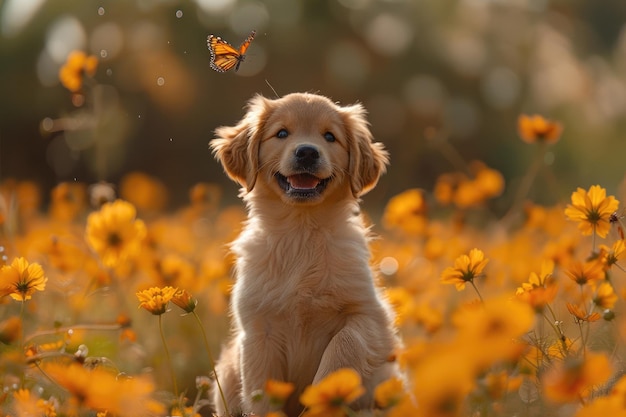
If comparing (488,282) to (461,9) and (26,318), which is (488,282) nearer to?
(26,318)

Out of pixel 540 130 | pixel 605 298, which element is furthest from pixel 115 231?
pixel 540 130

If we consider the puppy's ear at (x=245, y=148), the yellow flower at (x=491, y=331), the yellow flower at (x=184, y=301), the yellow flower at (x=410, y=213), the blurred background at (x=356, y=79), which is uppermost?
the yellow flower at (x=491, y=331)

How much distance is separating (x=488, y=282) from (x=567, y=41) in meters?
8.33

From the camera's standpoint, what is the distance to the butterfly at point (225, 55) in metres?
3.02

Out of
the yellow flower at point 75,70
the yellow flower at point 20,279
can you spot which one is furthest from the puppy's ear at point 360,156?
the yellow flower at point 20,279

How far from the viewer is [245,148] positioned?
3.64 metres

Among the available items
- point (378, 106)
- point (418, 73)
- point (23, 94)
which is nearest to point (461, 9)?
point (418, 73)

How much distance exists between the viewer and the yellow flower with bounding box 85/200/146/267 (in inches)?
127

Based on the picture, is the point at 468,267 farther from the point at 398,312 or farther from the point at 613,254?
the point at 398,312

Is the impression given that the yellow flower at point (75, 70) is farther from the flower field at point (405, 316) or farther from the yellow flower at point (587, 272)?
the yellow flower at point (587, 272)

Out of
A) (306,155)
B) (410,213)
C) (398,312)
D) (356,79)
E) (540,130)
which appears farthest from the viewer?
(356,79)

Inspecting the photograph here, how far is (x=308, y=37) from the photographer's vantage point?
12328 millimetres

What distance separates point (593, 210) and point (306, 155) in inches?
46.8

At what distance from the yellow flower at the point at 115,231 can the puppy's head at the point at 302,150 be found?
57cm
